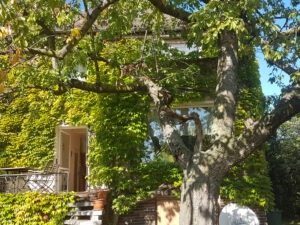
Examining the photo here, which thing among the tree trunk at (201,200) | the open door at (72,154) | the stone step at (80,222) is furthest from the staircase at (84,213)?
the tree trunk at (201,200)

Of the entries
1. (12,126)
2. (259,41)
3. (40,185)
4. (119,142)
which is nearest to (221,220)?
(119,142)

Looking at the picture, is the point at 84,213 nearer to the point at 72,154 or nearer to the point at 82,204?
the point at 82,204

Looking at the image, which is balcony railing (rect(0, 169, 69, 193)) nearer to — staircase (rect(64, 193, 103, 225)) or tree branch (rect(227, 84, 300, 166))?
staircase (rect(64, 193, 103, 225))

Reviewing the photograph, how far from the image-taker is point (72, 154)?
16.8 meters

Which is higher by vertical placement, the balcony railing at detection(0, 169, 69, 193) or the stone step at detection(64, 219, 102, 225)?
the balcony railing at detection(0, 169, 69, 193)

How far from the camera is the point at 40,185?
13.7m

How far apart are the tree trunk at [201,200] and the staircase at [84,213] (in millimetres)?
4840

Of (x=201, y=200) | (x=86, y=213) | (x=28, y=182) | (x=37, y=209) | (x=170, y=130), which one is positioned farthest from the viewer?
(x=28, y=182)

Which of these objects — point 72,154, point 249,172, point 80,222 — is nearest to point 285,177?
point 249,172

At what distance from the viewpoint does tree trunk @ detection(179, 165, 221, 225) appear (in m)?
7.20

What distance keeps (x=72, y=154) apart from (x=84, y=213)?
17.0ft

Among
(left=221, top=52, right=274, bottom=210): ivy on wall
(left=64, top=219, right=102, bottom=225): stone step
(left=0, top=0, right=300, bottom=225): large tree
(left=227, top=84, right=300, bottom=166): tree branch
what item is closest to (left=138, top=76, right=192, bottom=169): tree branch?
(left=0, top=0, right=300, bottom=225): large tree

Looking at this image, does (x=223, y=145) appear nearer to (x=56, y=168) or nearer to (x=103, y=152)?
(x=103, y=152)

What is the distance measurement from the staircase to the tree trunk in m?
4.84
